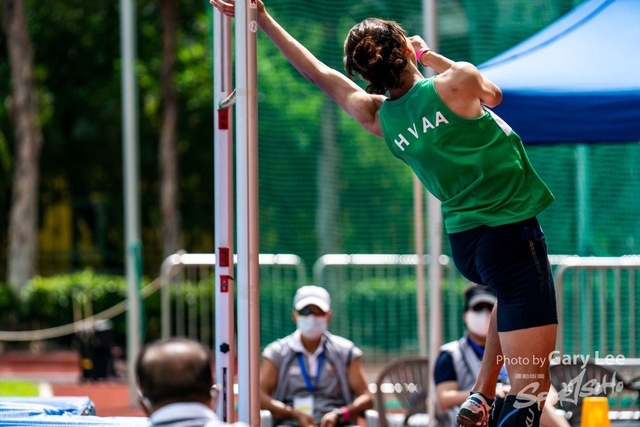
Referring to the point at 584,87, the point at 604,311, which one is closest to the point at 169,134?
the point at 604,311

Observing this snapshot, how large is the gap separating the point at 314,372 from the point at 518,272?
10.9 ft

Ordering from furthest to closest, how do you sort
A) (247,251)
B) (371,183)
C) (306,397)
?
(371,183) → (306,397) → (247,251)

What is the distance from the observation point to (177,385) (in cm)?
252

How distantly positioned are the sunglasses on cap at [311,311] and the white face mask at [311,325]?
0.07ft

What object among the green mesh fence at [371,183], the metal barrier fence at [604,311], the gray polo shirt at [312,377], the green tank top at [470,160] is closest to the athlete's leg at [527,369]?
the green tank top at [470,160]

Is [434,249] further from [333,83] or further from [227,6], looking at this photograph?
[227,6]

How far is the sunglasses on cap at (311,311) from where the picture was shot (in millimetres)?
6426

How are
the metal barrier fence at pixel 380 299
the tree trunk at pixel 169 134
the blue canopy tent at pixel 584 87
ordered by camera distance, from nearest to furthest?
the blue canopy tent at pixel 584 87 → the metal barrier fence at pixel 380 299 → the tree trunk at pixel 169 134

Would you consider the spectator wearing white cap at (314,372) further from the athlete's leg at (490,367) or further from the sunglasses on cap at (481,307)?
the athlete's leg at (490,367)

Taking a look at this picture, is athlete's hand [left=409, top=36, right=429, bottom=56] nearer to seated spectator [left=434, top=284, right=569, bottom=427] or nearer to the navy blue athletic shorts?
the navy blue athletic shorts

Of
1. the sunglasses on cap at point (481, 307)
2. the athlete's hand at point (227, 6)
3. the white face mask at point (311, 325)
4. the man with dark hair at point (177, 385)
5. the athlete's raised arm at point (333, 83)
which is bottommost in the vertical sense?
the white face mask at point (311, 325)

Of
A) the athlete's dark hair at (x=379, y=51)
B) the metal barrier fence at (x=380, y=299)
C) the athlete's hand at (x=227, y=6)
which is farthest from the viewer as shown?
the metal barrier fence at (x=380, y=299)

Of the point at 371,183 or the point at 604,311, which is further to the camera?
the point at 371,183

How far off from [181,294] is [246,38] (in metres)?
7.97
